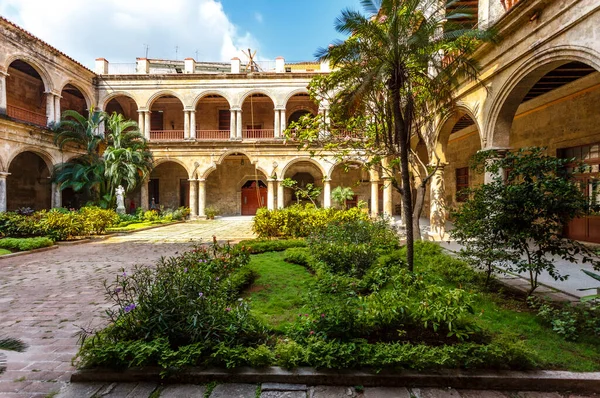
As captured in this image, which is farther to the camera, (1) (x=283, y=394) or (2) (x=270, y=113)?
(2) (x=270, y=113)

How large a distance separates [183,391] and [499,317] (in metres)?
3.49

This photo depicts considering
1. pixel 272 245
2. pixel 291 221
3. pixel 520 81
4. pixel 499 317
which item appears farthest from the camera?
pixel 291 221

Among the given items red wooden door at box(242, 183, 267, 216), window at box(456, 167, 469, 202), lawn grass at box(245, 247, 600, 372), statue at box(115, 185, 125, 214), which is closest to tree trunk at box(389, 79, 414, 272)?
lawn grass at box(245, 247, 600, 372)

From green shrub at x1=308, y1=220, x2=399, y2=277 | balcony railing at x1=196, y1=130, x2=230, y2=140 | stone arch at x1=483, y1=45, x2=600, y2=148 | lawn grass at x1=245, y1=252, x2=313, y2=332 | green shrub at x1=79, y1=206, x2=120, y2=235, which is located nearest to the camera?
lawn grass at x1=245, y1=252, x2=313, y2=332

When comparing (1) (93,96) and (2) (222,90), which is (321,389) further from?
(1) (93,96)

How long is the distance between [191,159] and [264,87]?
20.7ft

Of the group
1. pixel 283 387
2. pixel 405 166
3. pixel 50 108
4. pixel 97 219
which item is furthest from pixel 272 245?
pixel 50 108

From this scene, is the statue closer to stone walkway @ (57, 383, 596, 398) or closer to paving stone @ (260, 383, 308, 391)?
stone walkway @ (57, 383, 596, 398)

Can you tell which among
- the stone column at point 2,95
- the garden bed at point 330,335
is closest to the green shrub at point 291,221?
the garden bed at point 330,335

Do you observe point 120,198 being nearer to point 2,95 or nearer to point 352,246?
point 2,95

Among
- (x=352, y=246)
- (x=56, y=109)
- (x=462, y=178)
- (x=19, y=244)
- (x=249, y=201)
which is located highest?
(x=56, y=109)

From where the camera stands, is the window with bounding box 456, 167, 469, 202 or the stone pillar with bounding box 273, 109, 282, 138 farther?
the stone pillar with bounding box 273, 109, 282, 138

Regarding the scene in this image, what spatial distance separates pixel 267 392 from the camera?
245 cm

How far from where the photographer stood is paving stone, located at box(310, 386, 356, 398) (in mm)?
2412
